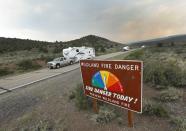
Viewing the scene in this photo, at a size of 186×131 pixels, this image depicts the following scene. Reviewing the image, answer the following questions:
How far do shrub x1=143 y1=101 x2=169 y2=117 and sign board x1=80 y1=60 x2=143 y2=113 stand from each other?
1186mm

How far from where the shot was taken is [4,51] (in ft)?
176

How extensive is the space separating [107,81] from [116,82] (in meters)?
0.37

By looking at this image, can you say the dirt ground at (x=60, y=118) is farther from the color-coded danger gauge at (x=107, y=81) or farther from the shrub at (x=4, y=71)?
the shrub at (x=4, y=71)

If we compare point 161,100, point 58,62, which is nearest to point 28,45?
point 58,62

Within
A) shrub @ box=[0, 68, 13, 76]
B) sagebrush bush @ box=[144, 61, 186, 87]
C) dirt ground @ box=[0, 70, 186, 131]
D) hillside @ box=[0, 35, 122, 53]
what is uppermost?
hillside @ box=[0, 35, 122, 53]

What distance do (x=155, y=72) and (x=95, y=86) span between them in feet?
13.6

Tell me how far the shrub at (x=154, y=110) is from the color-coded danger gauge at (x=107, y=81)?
1381 mm

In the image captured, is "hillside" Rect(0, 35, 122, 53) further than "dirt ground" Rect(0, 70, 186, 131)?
Yes

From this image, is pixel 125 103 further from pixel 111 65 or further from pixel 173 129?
pixel 173 129

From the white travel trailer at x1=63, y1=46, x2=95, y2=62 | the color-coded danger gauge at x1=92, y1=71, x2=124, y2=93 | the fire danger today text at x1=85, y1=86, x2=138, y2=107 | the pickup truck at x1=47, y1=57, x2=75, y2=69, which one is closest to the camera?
the fire danger today text at x1=85, y1=86, x2=138, y2=107

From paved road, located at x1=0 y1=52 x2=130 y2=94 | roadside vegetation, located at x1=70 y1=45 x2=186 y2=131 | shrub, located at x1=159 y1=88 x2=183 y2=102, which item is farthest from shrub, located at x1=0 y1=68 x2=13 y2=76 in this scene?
shrub, located at x1=159 y1=88 x2=183 y2=102

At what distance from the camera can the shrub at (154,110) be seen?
5078 mm

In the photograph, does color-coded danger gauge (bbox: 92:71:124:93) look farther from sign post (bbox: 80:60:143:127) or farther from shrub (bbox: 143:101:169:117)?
shrub (bbox: 143:101:169:117)

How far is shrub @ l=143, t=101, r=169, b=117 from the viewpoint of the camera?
16.7 feet
